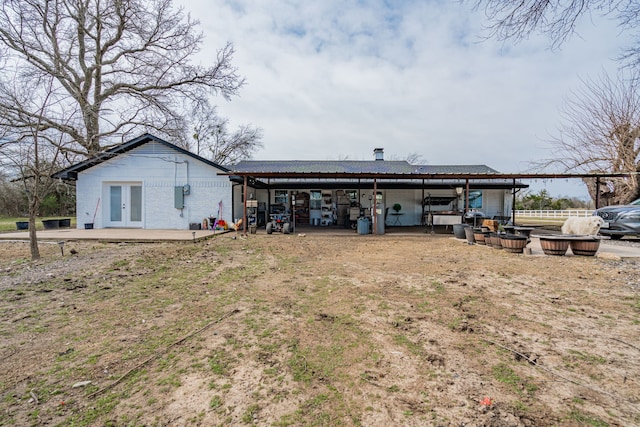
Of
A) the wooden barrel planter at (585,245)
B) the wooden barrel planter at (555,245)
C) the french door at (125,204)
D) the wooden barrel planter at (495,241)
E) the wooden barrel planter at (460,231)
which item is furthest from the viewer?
the french door at (125,204)

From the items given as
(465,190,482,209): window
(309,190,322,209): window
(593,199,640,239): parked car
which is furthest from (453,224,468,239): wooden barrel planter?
(309,190,322,209): window

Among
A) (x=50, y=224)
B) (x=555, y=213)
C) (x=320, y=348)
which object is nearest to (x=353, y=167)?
(x=50, y=224)

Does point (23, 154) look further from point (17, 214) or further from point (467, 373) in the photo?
point (17, 214)

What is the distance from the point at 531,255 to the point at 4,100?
15.1 metres

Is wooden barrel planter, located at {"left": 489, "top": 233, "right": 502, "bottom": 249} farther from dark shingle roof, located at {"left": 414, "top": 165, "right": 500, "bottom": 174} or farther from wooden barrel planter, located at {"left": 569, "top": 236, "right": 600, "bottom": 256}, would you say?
dark shingle roof, located at {"left": 414, "top": 165, "right": 500, "bottom": 174}

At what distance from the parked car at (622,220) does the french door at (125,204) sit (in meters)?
18.4

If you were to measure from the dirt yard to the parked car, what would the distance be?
502 cm

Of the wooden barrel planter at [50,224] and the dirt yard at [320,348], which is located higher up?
the wooden barrel planter at [50,224]

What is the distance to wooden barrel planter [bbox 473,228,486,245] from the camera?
9.51m

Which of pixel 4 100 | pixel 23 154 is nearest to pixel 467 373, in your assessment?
pixel 23 154

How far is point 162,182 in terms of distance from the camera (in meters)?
13.5

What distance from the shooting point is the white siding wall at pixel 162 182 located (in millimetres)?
13430

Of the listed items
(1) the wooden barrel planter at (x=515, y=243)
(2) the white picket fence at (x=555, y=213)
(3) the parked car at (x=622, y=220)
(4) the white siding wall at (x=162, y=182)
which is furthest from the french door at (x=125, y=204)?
(2) the white picket fence at (x=555, y=213)

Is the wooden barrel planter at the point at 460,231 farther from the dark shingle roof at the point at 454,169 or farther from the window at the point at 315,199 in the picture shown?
the window at the point at 315,199
